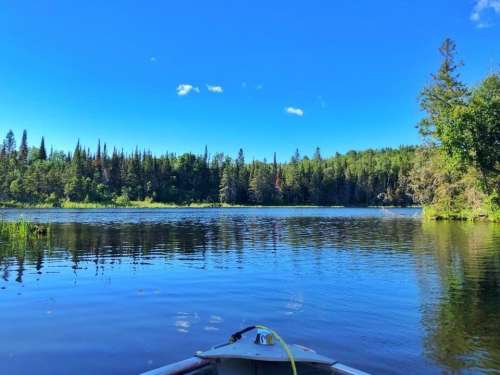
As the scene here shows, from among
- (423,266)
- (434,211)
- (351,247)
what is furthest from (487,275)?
(434,211)

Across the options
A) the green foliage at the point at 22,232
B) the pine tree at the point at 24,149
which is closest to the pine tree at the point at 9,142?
the pine tree at the point at 24,149

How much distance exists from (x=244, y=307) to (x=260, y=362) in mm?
8359

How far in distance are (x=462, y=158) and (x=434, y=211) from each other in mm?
32711

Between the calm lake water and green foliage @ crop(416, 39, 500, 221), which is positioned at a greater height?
green foliage @ crop(416, 39, 500, 221)

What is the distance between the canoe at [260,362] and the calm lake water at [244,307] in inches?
126

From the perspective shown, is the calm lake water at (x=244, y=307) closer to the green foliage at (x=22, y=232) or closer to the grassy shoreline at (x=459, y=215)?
the green foliage at (x=22, y=232)

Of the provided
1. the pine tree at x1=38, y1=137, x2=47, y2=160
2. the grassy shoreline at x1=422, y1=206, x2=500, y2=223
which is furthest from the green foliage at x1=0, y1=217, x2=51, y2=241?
the pine tree at x1=38, y1=137, x2=47, y2=160

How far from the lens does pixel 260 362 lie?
26.3 ft

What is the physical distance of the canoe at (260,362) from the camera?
24.4ft

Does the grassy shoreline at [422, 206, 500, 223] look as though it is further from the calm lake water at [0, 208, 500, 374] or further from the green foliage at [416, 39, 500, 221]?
the calm lake water at [0, 208, 500, 374]

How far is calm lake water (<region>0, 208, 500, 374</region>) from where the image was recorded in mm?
11195

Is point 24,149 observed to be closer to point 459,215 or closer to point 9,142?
point 9,142

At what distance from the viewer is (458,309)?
1562 cm

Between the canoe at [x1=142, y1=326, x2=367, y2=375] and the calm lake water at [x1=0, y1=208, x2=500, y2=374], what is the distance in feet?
10.5
